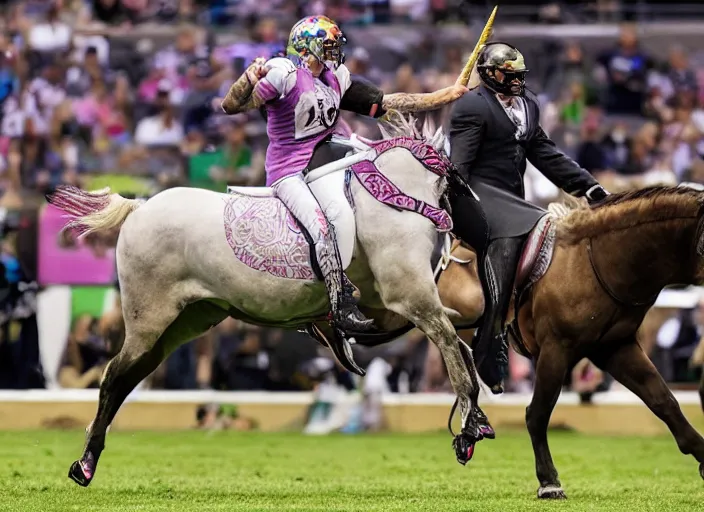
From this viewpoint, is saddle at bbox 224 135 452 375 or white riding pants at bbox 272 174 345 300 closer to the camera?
white riding pants at bbox 272 174 345 300

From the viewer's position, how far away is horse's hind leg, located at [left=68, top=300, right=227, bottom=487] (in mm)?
9086

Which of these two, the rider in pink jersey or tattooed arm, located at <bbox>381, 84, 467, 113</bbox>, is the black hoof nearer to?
the rider in pink jersey

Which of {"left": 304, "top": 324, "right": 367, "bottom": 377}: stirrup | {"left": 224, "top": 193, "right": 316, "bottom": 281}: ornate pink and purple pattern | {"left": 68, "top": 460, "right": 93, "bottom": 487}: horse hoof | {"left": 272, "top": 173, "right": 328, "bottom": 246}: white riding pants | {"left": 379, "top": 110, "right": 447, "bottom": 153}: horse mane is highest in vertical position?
{"left": 379, "top": 110, "right": 447, "bottom": 153}: horse mane

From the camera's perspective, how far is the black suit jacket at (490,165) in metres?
9.42

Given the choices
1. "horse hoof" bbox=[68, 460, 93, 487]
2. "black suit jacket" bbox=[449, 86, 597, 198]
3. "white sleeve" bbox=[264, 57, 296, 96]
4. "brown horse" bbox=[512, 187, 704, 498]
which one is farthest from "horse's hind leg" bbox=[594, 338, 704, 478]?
"horse hoof" bbox=[68, 460, 93, 487]

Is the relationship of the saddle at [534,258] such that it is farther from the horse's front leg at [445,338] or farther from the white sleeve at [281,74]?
the white sleeve at [281,74]

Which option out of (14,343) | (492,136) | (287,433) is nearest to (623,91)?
(287,433)

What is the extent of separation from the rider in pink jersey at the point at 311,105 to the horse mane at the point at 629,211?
1.18m

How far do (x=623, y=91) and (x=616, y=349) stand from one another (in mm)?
11055

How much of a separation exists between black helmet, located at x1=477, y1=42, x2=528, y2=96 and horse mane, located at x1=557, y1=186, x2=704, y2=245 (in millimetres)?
898

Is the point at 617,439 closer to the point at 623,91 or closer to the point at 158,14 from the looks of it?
the point at 623,91

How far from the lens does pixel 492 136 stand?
9.66 meters

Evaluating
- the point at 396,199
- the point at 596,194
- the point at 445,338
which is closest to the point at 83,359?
the point at 596,194

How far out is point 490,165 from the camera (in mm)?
9719
